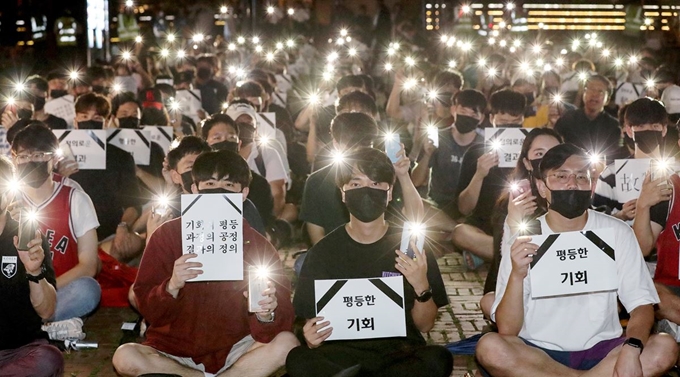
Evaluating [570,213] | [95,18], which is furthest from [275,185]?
[95,18]

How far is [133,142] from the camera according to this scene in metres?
9.73

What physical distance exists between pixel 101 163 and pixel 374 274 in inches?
158

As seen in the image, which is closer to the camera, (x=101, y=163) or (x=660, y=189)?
(x=660, y=189)

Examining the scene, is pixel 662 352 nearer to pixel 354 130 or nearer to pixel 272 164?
pixel 354 130

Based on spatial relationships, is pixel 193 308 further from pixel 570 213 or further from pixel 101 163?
pixel 101 163

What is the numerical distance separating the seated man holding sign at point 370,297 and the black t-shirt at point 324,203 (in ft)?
6.53

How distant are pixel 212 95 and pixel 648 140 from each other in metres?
9.10

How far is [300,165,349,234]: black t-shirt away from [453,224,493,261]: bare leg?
1.77 m

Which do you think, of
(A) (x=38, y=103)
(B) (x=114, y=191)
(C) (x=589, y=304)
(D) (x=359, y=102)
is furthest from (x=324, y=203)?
(A) (x=38, y=103)

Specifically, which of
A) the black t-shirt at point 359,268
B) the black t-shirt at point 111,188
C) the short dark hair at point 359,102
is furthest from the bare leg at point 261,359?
the short dark hair at point 359,102

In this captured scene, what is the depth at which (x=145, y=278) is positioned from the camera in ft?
19.4

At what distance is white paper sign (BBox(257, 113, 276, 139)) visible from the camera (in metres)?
10.6

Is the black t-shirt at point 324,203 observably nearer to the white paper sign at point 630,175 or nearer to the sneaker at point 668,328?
the white paper sign at point 630,175

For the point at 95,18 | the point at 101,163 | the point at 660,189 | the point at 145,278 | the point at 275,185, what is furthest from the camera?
the point at 95,18
